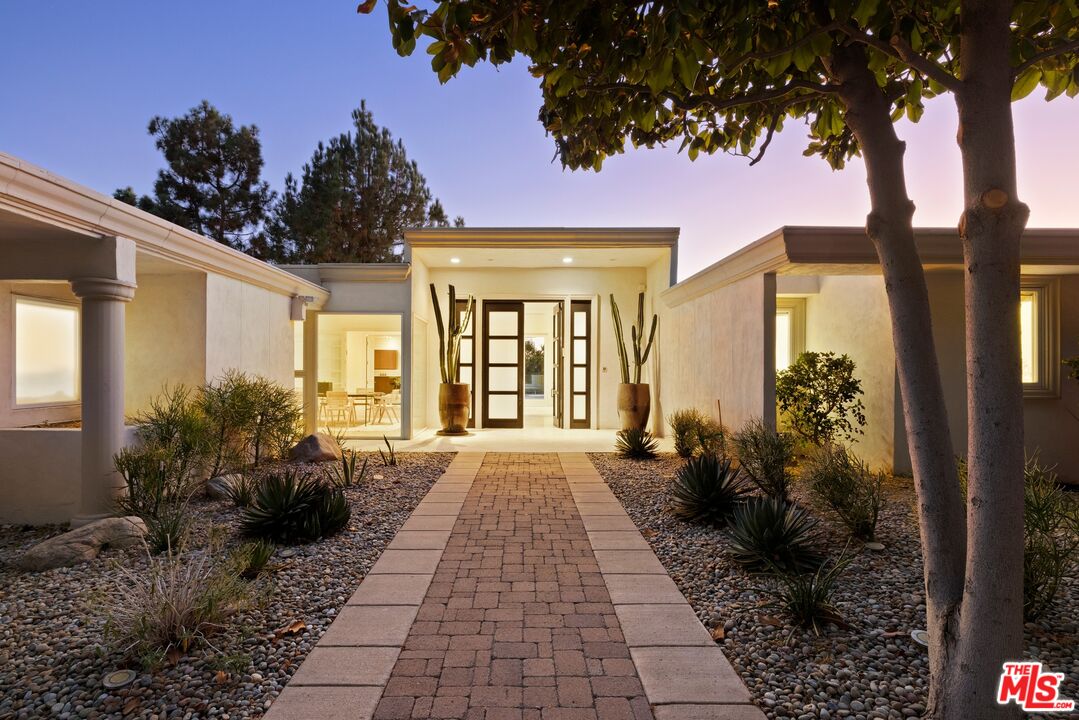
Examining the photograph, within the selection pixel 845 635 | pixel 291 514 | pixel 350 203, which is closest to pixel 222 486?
pixel 291 514

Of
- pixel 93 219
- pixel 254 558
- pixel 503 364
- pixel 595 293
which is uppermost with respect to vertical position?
pixel 595 293

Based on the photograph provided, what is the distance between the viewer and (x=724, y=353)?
23.0 ft

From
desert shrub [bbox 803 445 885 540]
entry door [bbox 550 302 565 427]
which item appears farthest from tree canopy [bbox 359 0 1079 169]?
entry door [bbox 550 302 565 427]

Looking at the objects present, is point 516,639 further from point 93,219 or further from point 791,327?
point 791,327

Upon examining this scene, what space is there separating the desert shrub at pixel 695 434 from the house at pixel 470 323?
24 cm

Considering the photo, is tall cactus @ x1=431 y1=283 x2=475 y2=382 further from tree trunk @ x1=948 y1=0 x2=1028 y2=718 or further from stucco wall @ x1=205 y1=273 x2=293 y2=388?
tree trunk @ x1=948 y1=0 x2=1028 y2=718

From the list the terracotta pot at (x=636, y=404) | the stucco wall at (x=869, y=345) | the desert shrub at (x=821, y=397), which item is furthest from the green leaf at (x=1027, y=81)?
the terracotta pot at (x=636, y=404)

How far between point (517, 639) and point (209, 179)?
A: 72.4 feet

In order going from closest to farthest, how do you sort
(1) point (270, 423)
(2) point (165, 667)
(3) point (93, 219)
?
(2) point (165, 667), (3) point (93, 219), (1) point (270, 423)

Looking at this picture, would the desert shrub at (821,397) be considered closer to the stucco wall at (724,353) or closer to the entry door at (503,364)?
the stucco wall at (724,353)

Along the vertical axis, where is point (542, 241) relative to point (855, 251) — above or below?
above

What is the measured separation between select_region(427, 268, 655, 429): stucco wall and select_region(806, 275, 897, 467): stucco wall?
151 inches

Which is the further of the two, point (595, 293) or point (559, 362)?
point (559, 362)

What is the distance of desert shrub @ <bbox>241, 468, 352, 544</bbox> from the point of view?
4.01m
